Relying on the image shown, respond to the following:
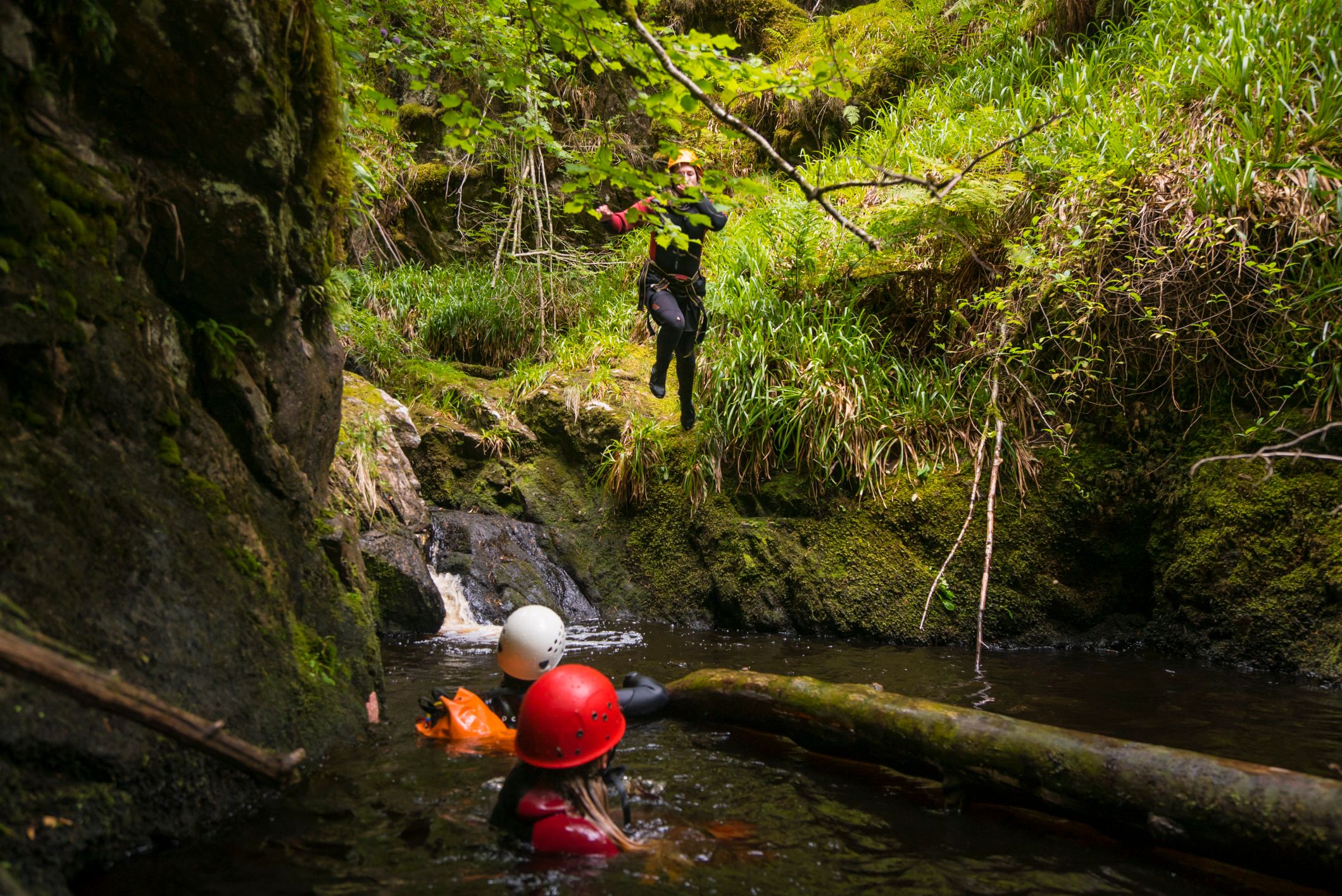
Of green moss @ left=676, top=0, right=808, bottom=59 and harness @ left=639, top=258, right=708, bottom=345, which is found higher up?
green moss @ left=676, top=0, right=808, bottom=59

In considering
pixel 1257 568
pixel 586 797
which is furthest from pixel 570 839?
pixel 1257 568

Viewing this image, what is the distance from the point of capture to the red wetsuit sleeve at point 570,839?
240 cm

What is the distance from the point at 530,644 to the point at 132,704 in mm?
2171

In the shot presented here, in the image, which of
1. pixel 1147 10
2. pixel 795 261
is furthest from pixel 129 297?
pixel 1147 10

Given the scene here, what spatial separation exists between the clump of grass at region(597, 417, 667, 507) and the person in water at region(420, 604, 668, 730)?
3.60m

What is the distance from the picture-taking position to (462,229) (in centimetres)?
1145

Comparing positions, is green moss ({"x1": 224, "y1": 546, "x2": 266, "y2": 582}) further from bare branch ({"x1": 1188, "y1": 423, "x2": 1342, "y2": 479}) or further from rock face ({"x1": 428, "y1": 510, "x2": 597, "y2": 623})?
rock face ({"x1": 428, "y1": 510, "x2": 597, "y2": 623})

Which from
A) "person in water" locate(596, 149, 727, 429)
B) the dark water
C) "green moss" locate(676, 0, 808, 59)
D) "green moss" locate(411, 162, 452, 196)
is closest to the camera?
the dark water

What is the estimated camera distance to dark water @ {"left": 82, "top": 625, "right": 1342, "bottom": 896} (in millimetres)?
2240

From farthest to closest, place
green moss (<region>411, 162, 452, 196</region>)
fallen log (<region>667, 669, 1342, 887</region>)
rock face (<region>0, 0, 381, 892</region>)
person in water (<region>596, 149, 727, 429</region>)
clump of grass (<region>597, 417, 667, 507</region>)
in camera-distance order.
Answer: green moss (<region>411, 162, 452, 196</region>) < clump of grass (<region>597, 417, 667, 507</region>) < person in water (<region>596, 149, 727, 429</region>) < fallen log (<region>667, 669, 1342, 887</region>) < rock face (<region>0, 0, 381, 892</region>)

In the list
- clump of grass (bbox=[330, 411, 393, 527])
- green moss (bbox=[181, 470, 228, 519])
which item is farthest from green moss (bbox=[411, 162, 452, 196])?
green moss (bbox=[181, 470, 228, 519])

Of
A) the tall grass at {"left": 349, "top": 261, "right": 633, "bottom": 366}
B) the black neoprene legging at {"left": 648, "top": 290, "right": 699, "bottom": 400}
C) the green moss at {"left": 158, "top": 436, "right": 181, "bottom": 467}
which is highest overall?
the tall grass at {"left": 349, "top": 261, "right": 633, "bottom": 366}

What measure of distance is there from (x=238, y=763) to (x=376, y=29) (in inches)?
161

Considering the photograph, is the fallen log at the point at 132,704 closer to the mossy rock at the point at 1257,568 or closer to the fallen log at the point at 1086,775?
the fallen log at the point at 1086,775
